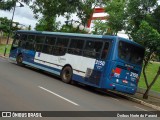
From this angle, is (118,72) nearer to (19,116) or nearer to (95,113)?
(95,113)

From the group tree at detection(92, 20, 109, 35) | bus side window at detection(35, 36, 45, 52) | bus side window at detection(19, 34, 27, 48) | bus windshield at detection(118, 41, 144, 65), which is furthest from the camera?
tree at detection(92, 20, 109, 35)

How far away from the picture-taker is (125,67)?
18.4 meters

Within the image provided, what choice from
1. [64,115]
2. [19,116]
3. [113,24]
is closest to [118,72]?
[113,24]

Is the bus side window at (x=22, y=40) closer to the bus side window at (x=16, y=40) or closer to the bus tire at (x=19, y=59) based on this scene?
the bus side window at (x=16, y=40)

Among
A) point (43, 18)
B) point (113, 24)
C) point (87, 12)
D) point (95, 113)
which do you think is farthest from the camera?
point (43, 18)

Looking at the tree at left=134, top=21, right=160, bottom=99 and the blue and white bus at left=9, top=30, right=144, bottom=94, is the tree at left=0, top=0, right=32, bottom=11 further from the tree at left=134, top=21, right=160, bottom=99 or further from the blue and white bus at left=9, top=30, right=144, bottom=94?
the tree at left=134, top=21, right=160, bottom=99

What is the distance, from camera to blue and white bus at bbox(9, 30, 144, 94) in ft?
59.0

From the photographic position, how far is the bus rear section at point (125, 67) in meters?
17.9

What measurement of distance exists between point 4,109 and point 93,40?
10188mm

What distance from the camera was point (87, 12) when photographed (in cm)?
3169

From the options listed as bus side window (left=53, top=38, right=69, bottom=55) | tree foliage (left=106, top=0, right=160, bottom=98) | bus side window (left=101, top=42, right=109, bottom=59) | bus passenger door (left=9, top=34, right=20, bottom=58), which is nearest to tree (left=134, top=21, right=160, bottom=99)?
tree foliage (left=106, top=0, right=160, bottom=98)

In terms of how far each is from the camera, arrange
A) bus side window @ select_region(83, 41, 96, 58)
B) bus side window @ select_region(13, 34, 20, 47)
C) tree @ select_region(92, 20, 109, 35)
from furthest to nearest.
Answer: bus side window @ select_region(13, 34, 20, 47) → tree @ select_region(92, 20, 109, 35) → bus side window @ select_region(83, 41, 96, 58)

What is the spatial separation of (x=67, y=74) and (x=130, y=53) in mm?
4265

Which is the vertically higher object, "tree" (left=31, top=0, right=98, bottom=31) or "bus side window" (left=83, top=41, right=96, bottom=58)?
"tree" (left=31, top=0, right=98, bottom=31)
